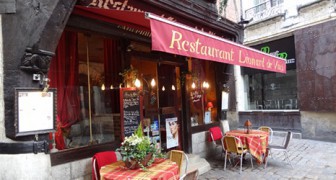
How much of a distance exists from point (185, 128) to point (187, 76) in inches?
55.5

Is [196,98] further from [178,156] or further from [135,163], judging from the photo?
[135,163]

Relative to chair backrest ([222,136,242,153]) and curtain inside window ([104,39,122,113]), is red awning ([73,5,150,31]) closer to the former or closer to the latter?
curtain inside window ([104,39,122,113])

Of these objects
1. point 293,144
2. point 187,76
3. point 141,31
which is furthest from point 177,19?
point 293,144

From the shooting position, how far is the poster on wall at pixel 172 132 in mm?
6482

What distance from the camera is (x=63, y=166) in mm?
3939

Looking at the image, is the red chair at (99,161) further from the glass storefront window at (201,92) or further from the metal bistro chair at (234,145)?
the glass storefront window at (201,92)

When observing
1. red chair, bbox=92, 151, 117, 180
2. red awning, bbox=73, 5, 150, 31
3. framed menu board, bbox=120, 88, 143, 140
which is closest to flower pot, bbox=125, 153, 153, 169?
red chair, bbox=92, 151, 117, 180

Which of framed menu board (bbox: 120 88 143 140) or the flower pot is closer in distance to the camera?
the flower pot

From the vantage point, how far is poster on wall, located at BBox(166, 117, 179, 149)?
6.48 meters

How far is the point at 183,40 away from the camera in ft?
10.9

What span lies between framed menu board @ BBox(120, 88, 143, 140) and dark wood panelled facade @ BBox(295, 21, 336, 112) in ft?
23.2

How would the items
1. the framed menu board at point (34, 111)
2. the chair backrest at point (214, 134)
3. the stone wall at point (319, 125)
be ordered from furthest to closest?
the stone wall at point (319, 125) → the chair backrest at point (214, 134) → the framed menu board at point (34, 111)

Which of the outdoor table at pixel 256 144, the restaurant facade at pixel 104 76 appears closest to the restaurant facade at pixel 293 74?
the restaurant facade at pixel 104 76

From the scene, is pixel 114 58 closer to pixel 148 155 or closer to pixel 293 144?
pixel 148 155
